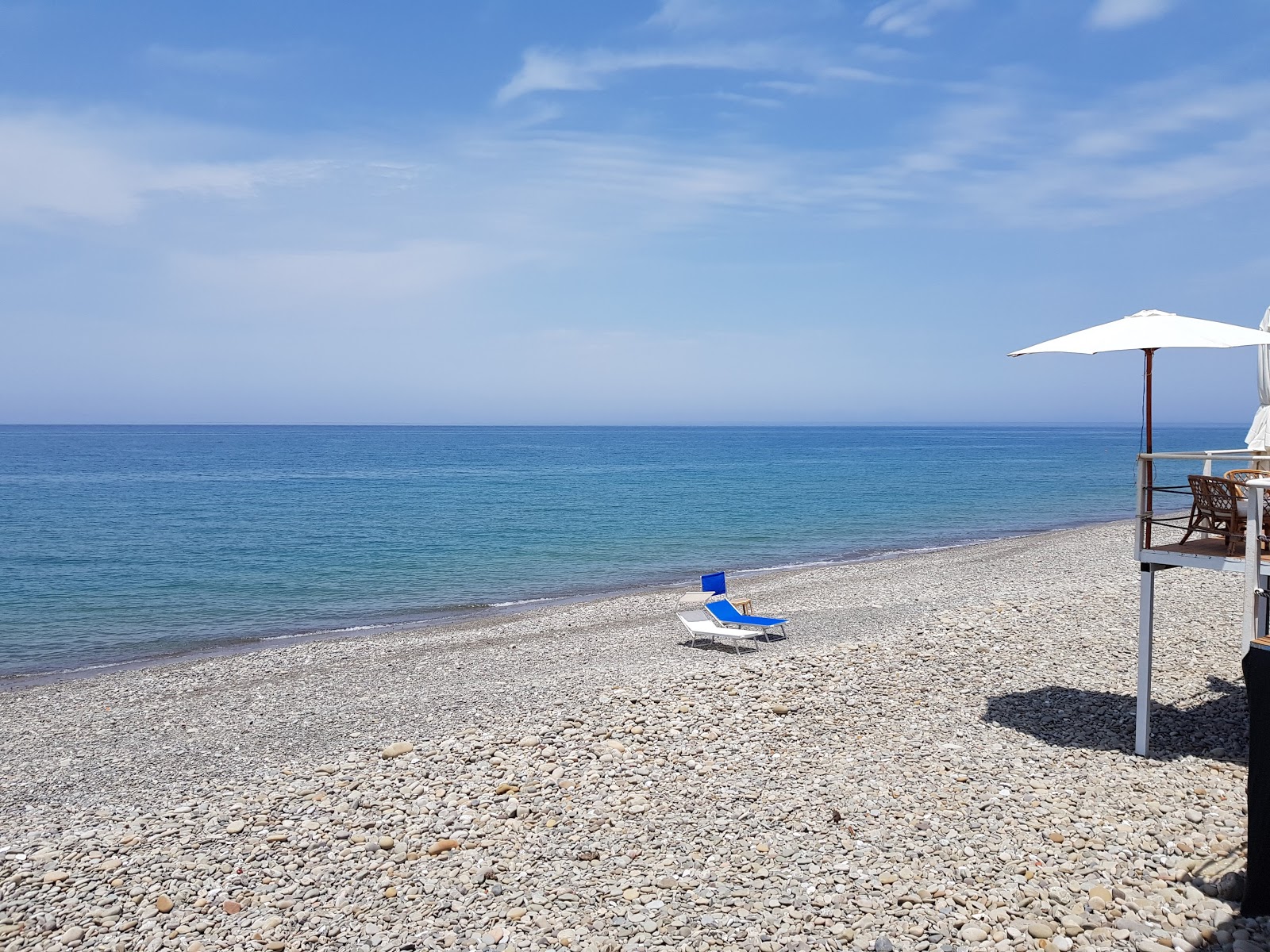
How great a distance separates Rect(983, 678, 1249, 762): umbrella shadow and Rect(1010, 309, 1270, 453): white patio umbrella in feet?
9.88

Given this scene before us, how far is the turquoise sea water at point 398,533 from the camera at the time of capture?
21.4 meters

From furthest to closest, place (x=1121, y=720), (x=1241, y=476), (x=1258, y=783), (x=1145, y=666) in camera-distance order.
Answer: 1. (x=1121, y=720)
2. (x=1241, y=476)
3. (x=1145, y=666)
4. (x=1258, y=783)

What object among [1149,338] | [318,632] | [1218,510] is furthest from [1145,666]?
[318,632]

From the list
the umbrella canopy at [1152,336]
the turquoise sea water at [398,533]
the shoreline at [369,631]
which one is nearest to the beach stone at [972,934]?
the umbrella canopy at [1152,336]

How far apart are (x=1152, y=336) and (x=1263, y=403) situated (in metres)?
2.27

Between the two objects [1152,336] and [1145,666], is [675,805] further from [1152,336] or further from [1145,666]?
[1152,336]

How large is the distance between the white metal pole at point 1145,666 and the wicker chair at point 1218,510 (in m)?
0.66

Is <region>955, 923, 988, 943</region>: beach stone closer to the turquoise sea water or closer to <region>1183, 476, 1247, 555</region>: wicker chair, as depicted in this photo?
<region>1183, 476, 1247, 555</region>: wicker chair

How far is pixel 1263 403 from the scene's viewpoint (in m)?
9.22

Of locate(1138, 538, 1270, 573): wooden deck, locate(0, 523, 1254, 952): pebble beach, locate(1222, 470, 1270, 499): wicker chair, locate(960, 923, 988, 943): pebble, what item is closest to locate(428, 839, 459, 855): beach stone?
locate(0, 523, 1254, 952): pebble beach

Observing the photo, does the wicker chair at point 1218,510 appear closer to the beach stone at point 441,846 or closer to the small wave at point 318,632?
the beach stone at point 441,846

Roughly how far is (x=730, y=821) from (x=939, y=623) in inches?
313

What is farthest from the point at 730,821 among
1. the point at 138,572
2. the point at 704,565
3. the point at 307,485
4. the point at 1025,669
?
the point at 307,485

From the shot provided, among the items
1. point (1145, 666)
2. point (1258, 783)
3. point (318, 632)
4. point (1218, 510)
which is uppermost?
point (1218, 510)
